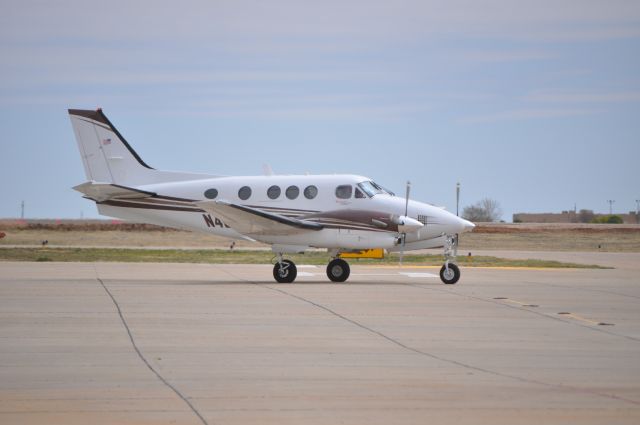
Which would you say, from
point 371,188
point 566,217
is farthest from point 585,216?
point 371,188

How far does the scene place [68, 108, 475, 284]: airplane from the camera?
2672 centimetres

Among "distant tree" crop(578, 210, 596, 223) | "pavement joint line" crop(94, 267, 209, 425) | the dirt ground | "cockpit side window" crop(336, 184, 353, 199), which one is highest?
"distant tree" crop(578, 210, 596, 223)

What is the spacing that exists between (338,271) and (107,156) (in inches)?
308

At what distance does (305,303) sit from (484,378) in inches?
367

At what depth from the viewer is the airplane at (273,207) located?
87.7 ft

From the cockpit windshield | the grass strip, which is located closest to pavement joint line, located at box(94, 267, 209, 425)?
the cockpit windshield

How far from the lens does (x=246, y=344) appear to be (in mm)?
14172

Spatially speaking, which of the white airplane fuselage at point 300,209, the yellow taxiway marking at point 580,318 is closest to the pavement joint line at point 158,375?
the yellow taxiway marking at point 580,318

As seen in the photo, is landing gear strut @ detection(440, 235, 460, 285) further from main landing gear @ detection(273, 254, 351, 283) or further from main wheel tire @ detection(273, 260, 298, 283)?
main wheel tire @ detection(273, 260, 298, 283)

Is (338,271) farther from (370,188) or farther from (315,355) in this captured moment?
(315,355)

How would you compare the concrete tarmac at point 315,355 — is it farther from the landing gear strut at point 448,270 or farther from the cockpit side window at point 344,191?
the cockpit side window at point 344,191

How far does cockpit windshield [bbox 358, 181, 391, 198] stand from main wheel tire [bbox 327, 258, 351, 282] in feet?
6.78

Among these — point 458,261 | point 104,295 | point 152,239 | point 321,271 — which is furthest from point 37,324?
point 152,239

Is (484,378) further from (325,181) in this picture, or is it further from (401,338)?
(325,181)
